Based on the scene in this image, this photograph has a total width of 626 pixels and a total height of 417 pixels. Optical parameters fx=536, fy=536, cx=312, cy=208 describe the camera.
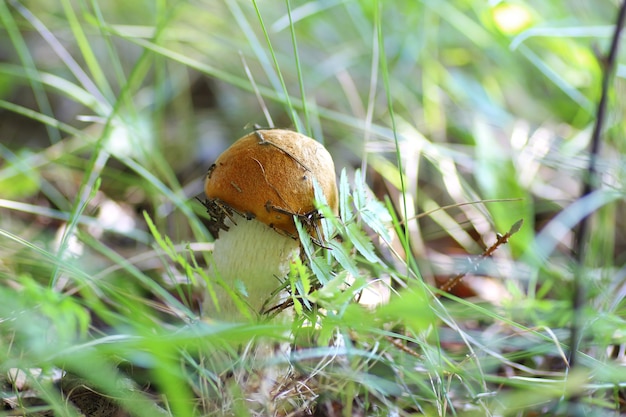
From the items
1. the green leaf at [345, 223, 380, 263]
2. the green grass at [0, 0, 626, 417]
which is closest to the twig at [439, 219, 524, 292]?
the green grass at [0, 0, 626, 417]

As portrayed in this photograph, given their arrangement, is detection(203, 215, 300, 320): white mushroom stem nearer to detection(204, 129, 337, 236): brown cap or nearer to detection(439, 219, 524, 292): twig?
detection(204, 129, 337, 236): brown cap

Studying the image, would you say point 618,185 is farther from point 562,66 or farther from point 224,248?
point 224,248

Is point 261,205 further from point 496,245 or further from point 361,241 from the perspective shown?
point 496,245

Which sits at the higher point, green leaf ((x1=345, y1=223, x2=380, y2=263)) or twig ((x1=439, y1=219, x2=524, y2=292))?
green leaf ((x1=345, y1=223, x2=380, y2=263))

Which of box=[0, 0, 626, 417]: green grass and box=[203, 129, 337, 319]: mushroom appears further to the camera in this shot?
box=[203, 129, 337, 319]: mushroom

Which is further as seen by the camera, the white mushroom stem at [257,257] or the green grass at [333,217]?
the white mushroom stem at [257,257]

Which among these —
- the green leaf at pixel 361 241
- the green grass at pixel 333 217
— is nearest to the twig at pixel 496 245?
the green grass at pixel 333 217

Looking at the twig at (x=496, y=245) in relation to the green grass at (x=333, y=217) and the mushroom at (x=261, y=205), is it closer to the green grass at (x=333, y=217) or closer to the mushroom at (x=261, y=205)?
the green grass at (x=333, y=217)

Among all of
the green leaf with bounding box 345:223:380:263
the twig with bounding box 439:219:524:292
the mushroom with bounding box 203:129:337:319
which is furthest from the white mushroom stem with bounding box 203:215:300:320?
the twig with bounding box 439:219:524:292
